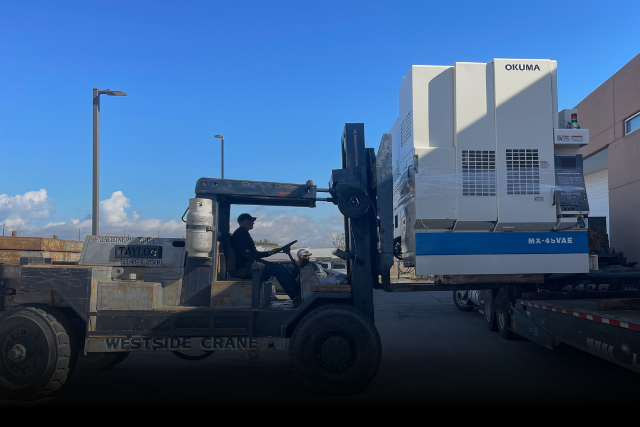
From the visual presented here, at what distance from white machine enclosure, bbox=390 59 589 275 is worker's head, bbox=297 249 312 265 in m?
1.48

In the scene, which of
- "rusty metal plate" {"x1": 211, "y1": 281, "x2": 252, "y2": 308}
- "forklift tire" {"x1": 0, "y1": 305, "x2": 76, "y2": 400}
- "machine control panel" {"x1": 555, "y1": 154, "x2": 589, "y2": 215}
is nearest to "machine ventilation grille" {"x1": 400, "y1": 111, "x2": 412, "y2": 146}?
"machine control panel" {"x1": 555, "y1": 154, "x2": 589, "y2": 215}

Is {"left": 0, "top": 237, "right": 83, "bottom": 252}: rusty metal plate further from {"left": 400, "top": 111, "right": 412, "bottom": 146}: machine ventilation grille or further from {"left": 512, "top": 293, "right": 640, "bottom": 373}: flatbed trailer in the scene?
{"left": 512, "top": 293, "right": 640, "bottom": 373}: flatbed trailer

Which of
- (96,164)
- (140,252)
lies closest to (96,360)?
(140,252)

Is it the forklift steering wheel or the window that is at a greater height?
the window

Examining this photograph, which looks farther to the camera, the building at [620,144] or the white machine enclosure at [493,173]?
the building at [620,144]

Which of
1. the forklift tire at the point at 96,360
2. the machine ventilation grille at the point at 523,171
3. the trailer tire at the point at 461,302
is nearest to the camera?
the machine ventilation grille at the point at 523,171

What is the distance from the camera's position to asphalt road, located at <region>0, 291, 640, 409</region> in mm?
5520

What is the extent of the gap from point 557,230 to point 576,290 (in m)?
2.51

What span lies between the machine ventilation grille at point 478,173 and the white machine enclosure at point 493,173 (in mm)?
14

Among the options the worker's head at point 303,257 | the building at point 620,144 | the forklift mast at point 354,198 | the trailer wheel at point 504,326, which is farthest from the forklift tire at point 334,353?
the building at point 620,144

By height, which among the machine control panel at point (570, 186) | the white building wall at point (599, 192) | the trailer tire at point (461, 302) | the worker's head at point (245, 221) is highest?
the white building wall at point (599, 192)

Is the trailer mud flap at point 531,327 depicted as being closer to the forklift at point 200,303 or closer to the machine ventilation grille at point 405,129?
the forklift at point 200,303

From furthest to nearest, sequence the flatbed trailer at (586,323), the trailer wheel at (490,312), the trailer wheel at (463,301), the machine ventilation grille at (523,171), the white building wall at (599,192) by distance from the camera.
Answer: the white building wall at (599,192) → the trailer wheel at (463,301) → the trailer wheel at (490,312) → the machine ventilation grille at (523,171) → the flatbed trailer at (586,323)

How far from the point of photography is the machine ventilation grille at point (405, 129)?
678 cm
